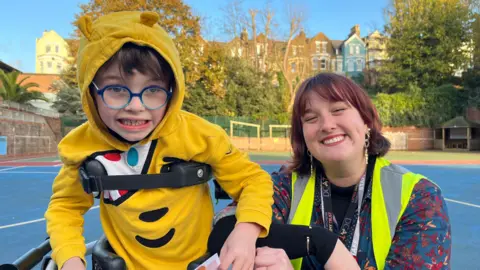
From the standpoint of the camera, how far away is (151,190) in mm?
1455

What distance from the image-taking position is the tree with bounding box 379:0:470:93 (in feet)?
90.2

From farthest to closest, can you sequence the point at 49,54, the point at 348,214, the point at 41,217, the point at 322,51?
the point at 49,54, the point at 322,51, the point at 41,217, the point at 348,214

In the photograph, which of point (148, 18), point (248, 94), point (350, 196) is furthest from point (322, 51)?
point (148, 18)

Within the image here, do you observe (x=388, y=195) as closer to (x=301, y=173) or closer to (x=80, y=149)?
(x=301, y=173)

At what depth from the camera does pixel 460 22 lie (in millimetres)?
27969

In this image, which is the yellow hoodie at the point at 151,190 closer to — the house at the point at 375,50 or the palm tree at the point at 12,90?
the palm tree at the point at 12,90

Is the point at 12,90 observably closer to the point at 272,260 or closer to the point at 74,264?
the point at 74,264

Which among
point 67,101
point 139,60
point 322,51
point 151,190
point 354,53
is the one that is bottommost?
point 151,190

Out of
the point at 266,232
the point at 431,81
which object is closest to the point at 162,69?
the point at 266,232

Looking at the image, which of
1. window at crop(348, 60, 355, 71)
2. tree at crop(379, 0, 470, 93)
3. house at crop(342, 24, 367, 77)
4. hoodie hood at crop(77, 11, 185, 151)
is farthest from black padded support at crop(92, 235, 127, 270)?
window at crop(348, 60, 355, 71)

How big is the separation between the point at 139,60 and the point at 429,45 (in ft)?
103

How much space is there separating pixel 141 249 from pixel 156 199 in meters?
0.26

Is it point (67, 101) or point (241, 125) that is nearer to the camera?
point (241, 125)

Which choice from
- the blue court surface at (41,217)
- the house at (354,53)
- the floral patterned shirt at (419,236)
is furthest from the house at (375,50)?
the floral patterned shirt at (419,236)
